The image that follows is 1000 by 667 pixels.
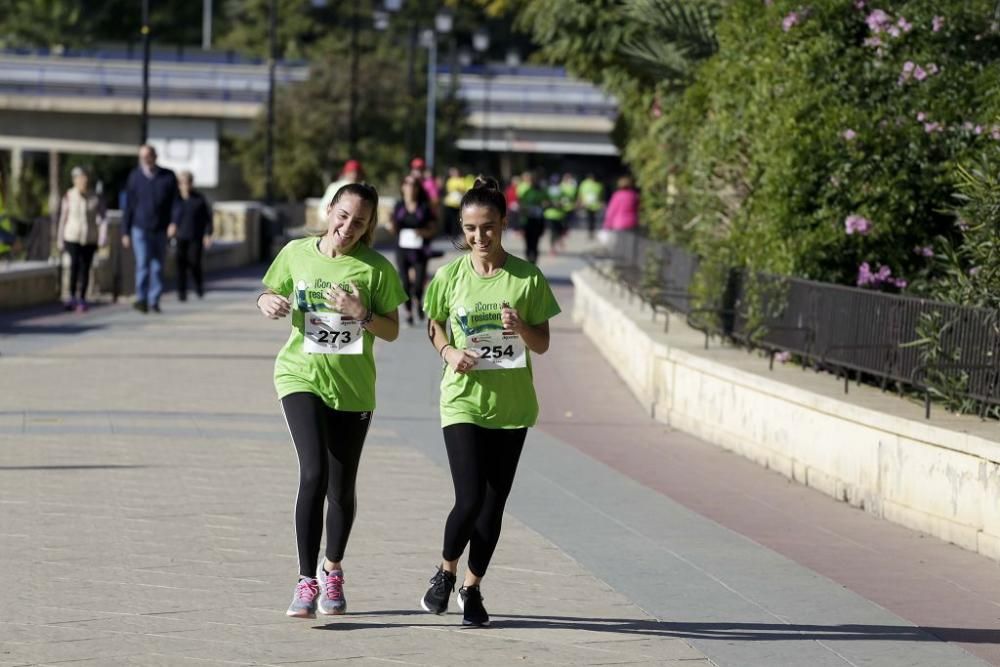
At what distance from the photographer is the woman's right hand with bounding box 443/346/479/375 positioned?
753 centimetres

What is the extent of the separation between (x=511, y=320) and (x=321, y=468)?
0.88 meters

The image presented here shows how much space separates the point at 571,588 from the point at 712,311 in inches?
289

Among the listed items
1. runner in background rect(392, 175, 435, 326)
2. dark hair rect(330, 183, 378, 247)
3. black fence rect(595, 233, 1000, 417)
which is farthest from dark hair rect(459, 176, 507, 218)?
runner in background rect(392, 175, 435, 326)

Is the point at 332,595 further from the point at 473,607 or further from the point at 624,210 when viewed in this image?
the point at 624,210

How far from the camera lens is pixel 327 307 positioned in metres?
7.66

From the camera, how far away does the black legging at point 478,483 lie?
300 inches

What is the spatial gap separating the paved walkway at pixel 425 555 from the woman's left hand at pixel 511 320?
1110 millimetres

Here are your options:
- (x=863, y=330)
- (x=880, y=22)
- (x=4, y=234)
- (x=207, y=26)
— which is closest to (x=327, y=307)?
(x=863, y=330)

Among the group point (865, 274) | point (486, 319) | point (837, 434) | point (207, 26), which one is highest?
point (207, 26)

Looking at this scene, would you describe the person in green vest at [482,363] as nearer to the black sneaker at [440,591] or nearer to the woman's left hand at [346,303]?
the black sneaker at [440,591]

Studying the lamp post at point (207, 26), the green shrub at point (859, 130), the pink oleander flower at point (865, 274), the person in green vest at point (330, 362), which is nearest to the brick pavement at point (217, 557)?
the person in green vest at point (330, 362)

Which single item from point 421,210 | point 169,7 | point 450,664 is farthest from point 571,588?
point 169,7

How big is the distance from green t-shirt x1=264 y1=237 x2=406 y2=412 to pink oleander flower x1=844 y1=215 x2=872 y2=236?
761cm

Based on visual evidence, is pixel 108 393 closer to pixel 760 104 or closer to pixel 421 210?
pixel 760 104
